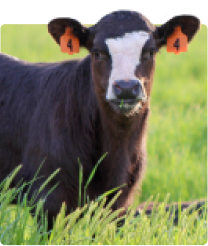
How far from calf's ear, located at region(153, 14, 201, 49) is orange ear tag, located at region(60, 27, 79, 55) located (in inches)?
28.5

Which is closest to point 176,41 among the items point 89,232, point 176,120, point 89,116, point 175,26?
point 175,26

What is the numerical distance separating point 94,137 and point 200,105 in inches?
186

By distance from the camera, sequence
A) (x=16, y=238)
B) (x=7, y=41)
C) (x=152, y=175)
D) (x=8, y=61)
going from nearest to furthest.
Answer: (x=16, y=238) < (x=8, y=61) < (x=152, y=175) < (x=7, y=41)

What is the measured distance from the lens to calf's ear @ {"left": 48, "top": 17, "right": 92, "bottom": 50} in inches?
144

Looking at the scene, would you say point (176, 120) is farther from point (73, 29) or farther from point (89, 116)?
point (73, 29)

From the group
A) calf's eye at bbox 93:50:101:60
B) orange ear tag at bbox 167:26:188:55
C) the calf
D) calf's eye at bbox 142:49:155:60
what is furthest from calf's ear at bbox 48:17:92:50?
orange ear tag at bbox 167:26:188:55

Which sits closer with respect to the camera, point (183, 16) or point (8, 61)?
point (183, 16)

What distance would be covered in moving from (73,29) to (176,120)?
377 centimetres

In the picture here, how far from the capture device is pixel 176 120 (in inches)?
278

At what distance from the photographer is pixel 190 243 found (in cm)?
274

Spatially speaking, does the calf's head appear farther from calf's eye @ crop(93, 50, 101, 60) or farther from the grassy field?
the grassy field

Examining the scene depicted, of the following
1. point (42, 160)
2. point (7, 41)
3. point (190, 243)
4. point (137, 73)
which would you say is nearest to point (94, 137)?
point (42, 160)

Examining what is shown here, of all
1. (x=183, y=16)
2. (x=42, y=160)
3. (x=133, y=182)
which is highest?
(x=183, y=16)

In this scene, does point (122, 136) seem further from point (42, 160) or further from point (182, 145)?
point (182, 145)
